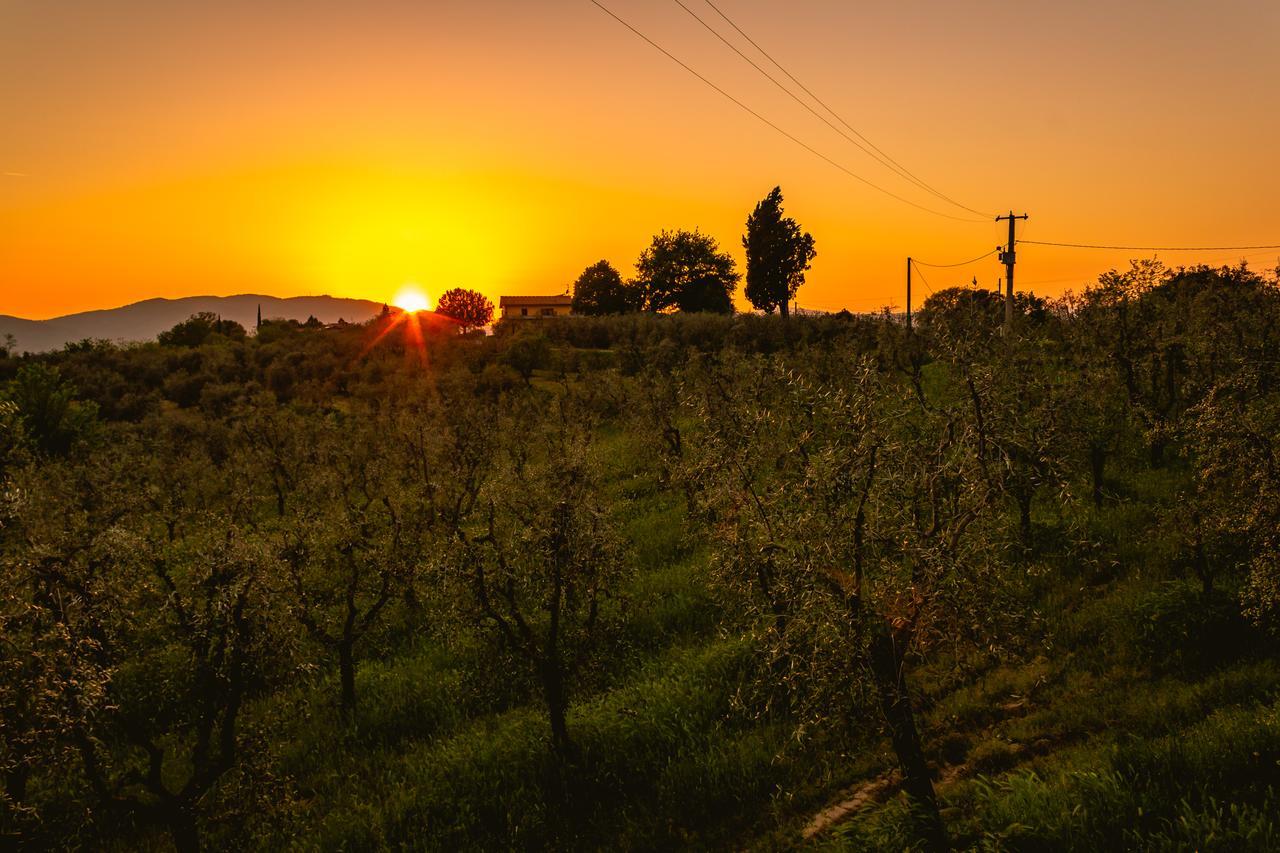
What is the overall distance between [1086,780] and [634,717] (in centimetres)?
1049

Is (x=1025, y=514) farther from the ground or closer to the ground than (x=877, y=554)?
closer to the ground

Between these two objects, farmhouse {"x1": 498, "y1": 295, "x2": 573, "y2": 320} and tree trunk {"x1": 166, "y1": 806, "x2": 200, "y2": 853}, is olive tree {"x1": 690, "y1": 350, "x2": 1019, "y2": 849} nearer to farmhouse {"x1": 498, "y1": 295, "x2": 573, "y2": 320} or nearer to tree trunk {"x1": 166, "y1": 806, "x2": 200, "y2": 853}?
tree trunk {"x1": 166, "y1": 806, "x2": 200, "y2": 853}

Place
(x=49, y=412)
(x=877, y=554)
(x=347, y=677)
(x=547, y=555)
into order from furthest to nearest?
(x=49, y=412) < (x=347, y=677) < (x=547, y=555) < (x=877, y=554)

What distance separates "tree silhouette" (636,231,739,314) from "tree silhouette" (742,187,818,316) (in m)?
20.6

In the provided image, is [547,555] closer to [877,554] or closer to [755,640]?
[755,640]

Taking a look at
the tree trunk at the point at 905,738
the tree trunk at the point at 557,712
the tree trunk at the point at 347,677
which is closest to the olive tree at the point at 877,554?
the tree trunk at the point at 905,738

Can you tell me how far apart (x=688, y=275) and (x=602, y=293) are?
18890mm

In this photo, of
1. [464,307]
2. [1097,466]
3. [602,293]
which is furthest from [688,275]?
[1097,466]

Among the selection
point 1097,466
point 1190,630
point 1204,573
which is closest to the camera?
point 1190,630

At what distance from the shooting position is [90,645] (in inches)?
459

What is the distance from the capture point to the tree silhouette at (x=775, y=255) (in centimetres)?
10912

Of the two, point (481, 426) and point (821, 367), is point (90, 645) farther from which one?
point (821, 367)

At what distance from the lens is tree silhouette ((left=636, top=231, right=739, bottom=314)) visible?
132 meters

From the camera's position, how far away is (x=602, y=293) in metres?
138
